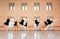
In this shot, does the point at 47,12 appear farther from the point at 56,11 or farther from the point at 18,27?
the point at 18,27

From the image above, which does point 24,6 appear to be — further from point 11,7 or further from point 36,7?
point 11,7

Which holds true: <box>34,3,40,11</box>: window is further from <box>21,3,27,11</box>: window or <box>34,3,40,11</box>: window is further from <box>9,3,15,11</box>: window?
<box>9,3,15,11</box>: window

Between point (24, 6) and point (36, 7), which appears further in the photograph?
point (24, 6)

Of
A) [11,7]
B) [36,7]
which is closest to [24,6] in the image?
[36,7]

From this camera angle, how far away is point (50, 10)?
22094mm

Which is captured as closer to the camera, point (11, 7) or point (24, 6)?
point (11, 7)

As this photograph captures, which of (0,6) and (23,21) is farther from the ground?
(0,6)

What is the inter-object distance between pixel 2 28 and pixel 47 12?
23.9 ft

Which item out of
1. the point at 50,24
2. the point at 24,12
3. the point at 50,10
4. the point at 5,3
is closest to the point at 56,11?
the point at 50,10

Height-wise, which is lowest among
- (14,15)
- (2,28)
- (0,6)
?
(2,28)

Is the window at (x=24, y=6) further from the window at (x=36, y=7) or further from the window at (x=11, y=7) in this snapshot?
the window at (x=36, y=7)

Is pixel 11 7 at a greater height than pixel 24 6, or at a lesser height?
lesser

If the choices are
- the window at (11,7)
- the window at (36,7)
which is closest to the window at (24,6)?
the window at (11,7)

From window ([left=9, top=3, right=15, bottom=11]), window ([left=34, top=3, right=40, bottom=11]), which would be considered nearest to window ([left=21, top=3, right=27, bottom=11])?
window ([left=9, top=3, right=15, bottom=11])
